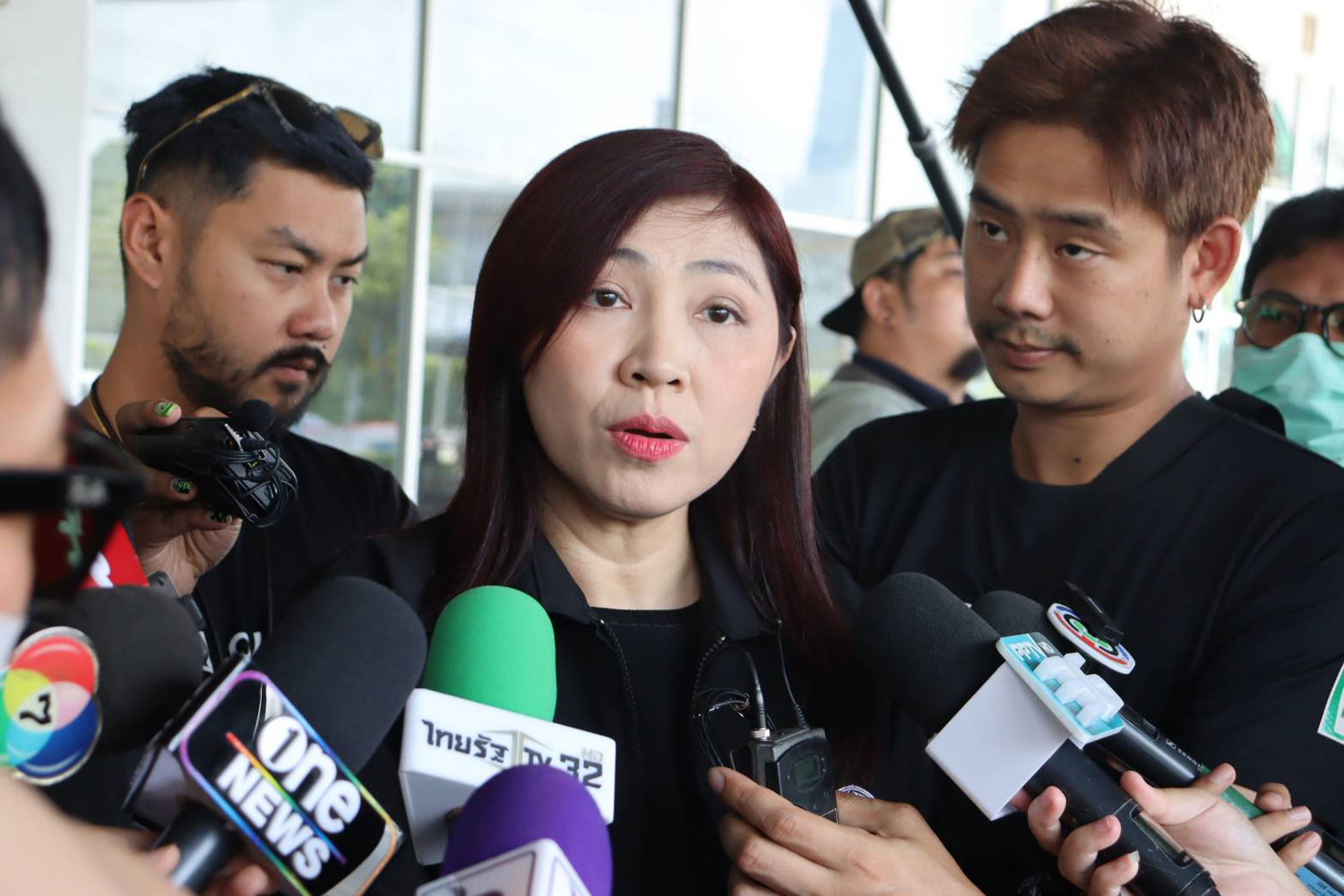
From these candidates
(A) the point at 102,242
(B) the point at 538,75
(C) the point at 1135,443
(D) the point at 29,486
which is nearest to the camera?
(D) the point at 29,486

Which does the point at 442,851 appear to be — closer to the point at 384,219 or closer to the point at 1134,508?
the point at 1134,508

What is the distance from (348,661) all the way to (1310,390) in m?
1.89

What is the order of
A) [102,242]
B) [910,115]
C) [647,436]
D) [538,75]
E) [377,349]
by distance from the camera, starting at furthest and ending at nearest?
[538,75] → [377,349] → [102,242] → [910,115] → [647,436]

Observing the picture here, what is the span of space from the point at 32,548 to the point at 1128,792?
2.91ft

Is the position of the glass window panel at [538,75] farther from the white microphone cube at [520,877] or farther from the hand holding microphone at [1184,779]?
the white microphone cube at [520,877]

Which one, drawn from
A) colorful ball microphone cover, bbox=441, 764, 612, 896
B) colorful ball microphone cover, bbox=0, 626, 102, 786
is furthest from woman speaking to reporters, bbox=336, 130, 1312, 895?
colorful ball microphone cover, bbox=0, 626, 102, 786

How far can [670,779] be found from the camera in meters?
1.43

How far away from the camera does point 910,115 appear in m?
2.18

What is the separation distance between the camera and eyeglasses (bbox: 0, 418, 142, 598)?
1.94ft

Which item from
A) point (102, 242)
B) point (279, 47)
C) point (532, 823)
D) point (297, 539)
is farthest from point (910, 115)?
point (279, 47)

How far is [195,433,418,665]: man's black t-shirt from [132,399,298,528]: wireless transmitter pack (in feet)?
0.55

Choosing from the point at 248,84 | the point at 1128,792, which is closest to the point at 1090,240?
the point at 1128,792

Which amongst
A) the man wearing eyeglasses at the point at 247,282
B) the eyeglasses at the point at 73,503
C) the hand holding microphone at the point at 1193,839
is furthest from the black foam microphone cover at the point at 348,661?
the man wearing eyeglasses at the point at 247,282

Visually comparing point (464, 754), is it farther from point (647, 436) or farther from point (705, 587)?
point (705, 587)
